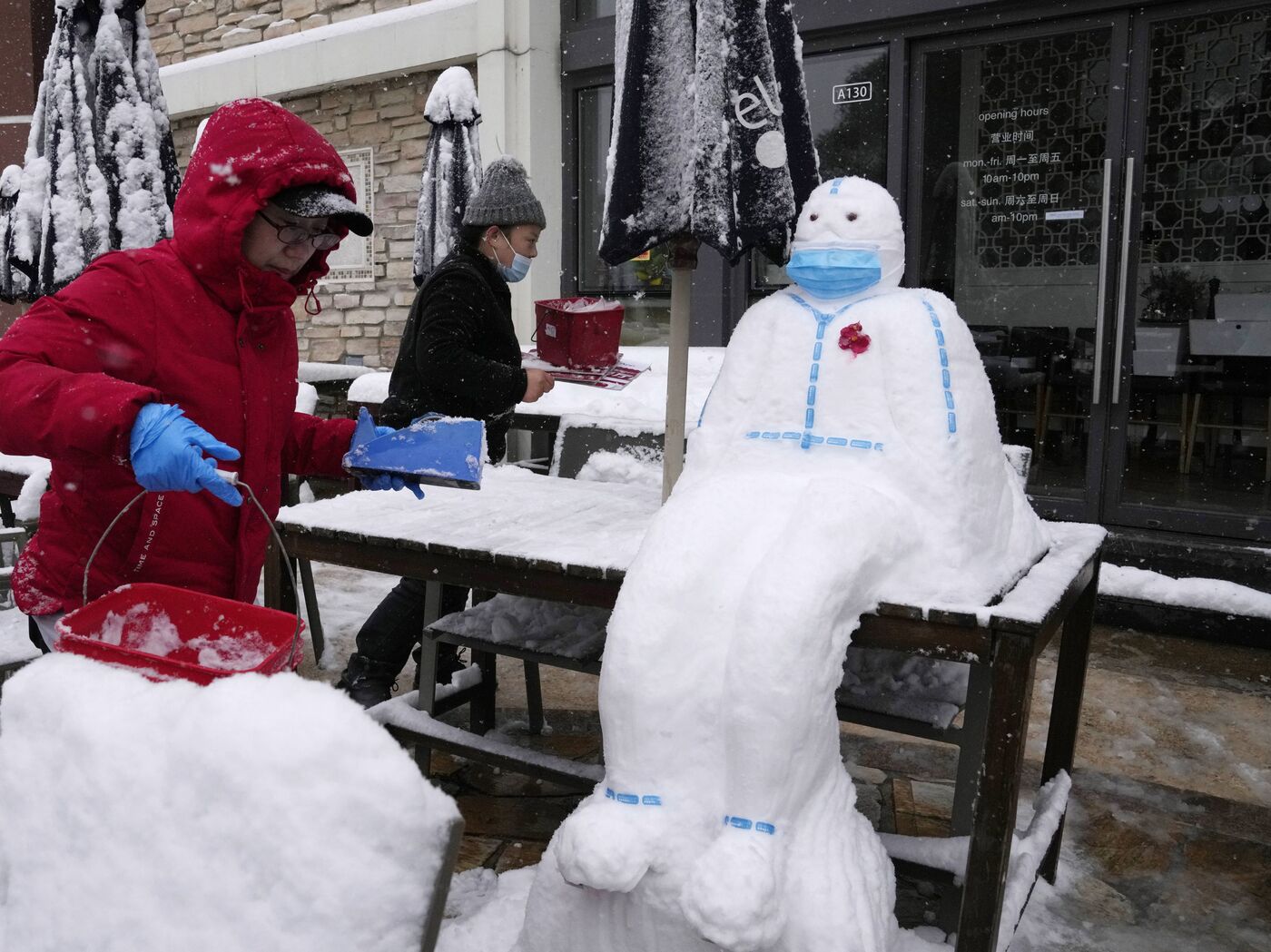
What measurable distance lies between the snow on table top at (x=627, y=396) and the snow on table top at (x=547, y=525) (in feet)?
6.11

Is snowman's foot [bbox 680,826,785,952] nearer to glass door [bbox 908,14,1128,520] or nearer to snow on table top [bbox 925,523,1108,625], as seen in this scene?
snow on table top [bbox 925,523,1108,625]

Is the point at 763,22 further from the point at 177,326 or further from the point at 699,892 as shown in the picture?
the point at 699,892

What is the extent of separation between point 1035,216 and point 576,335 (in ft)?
10.2

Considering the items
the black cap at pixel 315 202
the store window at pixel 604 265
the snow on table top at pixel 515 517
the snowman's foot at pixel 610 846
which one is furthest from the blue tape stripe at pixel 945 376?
the store window at pixel 604 265

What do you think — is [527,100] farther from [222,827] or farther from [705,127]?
[222,827]

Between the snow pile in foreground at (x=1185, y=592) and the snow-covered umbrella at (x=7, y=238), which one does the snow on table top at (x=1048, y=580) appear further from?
the snow-covered umbrella at (x=7, y=238)

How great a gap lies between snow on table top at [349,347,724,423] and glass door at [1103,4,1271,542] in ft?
7.30

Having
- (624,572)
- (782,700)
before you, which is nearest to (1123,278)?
(624,572)

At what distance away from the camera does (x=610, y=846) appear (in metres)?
1.88

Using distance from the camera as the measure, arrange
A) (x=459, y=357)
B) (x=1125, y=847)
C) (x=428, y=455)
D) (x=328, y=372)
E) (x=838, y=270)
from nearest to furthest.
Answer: (x=428, y=455) → (x=838, y=270) → (x=1125, y=847) → (x=459, y=357) → (x=328, y=372)

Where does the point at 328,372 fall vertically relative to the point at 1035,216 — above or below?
below

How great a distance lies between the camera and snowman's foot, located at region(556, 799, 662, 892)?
188 centimetres

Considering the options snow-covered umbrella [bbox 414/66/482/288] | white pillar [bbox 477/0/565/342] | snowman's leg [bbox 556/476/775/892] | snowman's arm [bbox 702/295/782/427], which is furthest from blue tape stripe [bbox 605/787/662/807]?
white pillar [bbox 477/0/565/342]

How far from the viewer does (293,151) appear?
1871mm
